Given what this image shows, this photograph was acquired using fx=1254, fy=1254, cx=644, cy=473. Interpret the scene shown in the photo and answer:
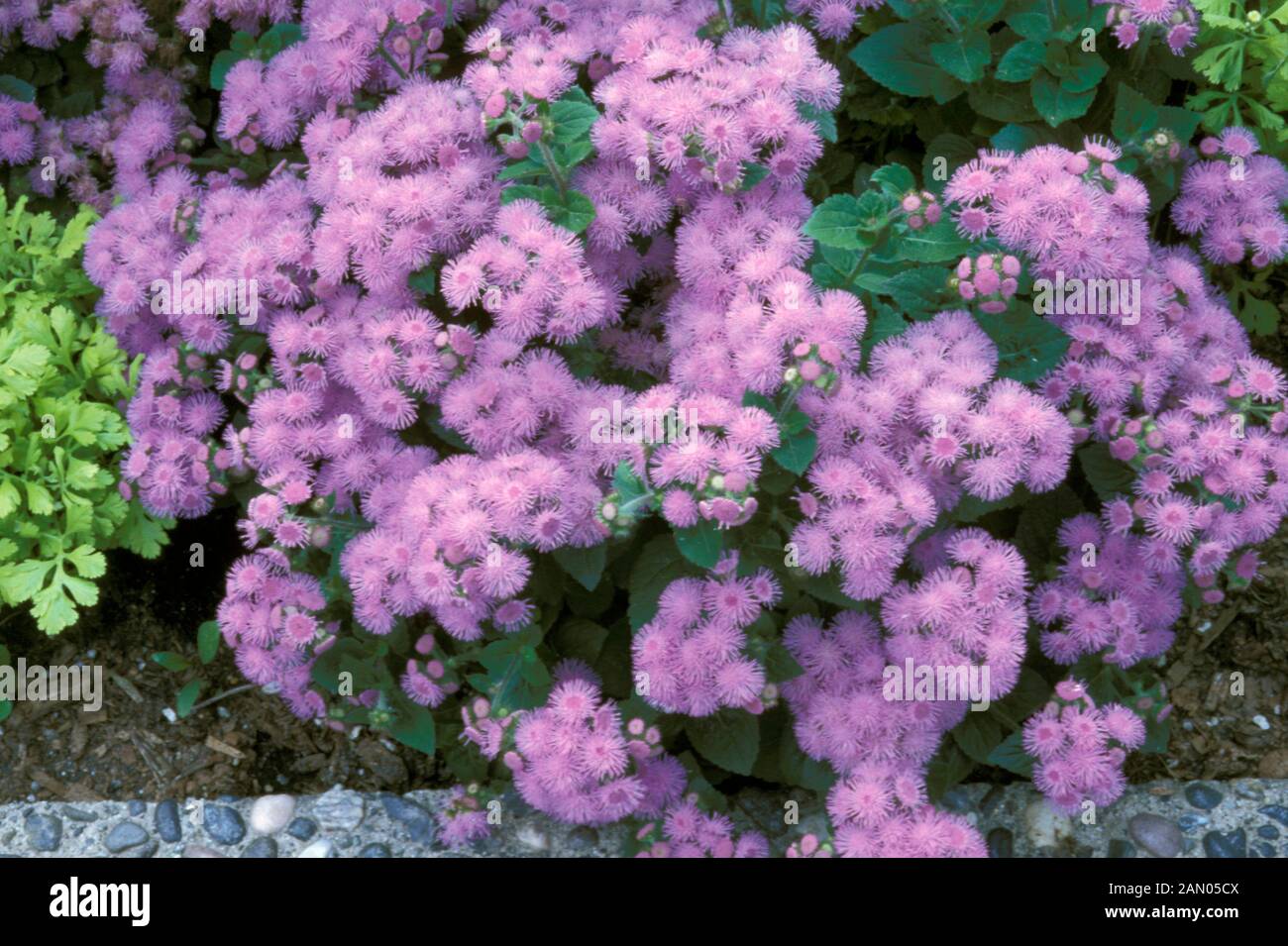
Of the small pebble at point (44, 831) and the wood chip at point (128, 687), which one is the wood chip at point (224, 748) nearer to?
the wood chip at point (128, 687)

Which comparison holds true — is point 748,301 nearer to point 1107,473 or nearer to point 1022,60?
point 1107,473

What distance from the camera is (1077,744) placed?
8.07 ft

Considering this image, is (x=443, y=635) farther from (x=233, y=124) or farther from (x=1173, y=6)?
(x=1173, y=6)

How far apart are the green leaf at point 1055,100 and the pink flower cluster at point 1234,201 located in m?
0.36

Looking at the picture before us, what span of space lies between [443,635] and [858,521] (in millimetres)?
1041

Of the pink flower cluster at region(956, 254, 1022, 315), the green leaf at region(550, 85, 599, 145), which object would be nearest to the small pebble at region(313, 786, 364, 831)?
the green leaf at region(550, 85, 599, 145)

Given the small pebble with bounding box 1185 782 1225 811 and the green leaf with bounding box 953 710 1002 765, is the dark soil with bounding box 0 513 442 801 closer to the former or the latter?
the green leaf with bounding box 953 710 1002 765

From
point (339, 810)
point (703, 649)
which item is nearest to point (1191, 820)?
point (703, 649)

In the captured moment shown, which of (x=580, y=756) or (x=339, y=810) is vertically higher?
(x=580, y=756)

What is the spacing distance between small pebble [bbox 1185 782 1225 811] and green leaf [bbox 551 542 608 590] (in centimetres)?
152

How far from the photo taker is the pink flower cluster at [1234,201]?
3037mm

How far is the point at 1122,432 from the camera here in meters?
2.64

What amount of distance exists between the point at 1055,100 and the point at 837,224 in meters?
0.76

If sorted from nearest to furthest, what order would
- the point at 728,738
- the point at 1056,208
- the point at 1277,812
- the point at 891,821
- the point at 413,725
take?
the point at 891,821 → the point at 1056,208 → the point at 728,738 → the point at 413,725 → the point at 1277,812
